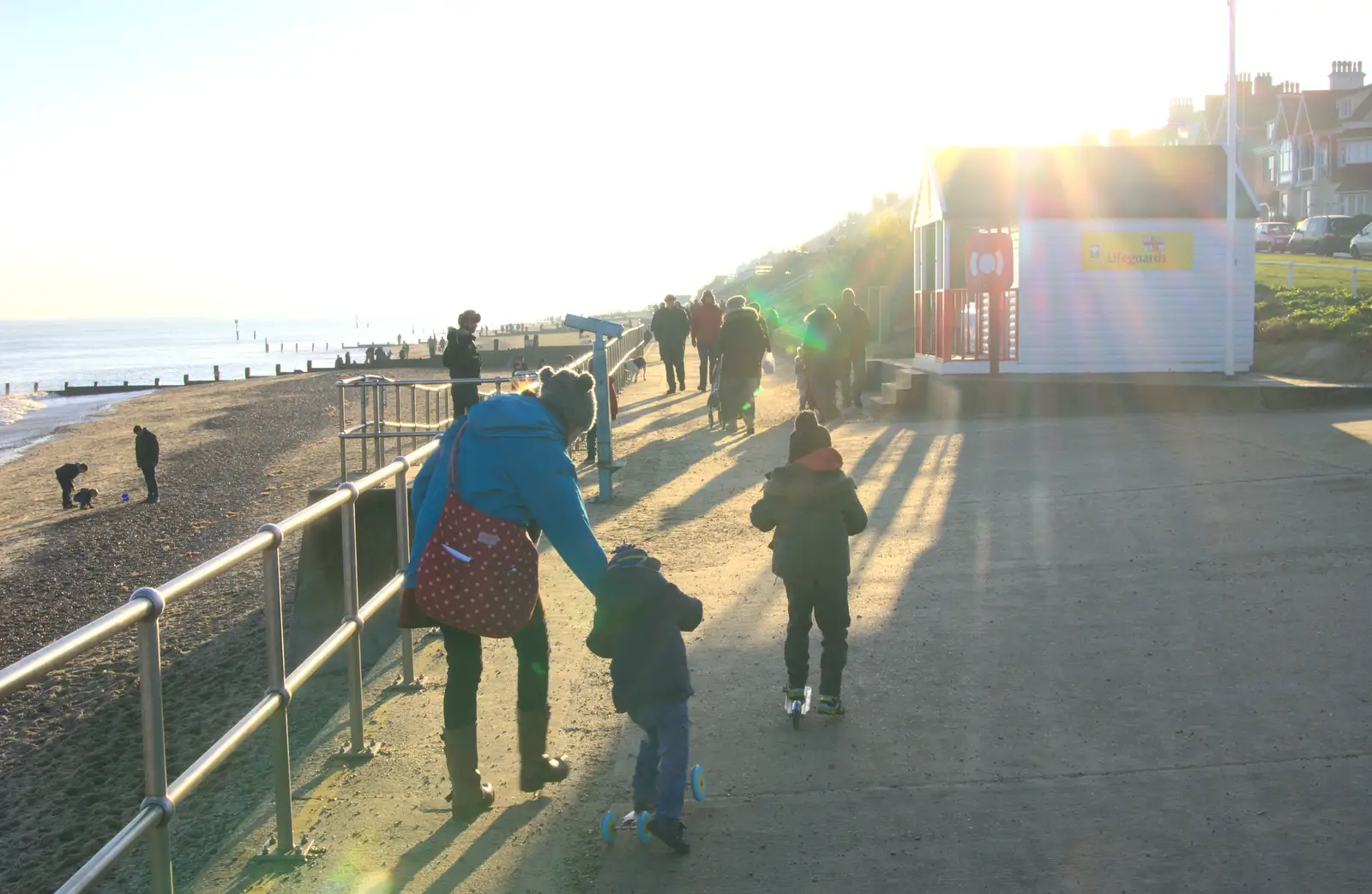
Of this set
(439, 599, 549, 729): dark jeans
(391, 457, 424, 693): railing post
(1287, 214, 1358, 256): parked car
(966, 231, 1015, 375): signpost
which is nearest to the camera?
(439, 599, 549, 729): dark jeans

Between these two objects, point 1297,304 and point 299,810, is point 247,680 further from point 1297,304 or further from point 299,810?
point 1297,304

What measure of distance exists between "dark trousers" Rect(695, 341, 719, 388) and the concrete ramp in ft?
32.8

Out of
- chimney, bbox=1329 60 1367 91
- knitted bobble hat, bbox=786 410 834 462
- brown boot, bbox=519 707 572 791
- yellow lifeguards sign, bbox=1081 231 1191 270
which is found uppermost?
chimney, bbox=1329 60 1367 91

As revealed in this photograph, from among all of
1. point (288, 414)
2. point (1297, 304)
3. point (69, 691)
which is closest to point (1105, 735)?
point (69, 691)

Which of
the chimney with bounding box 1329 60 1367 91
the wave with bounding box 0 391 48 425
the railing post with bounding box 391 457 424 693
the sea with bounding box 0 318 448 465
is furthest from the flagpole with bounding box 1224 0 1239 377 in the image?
the chimney with bounding box 1329 60 1367 91

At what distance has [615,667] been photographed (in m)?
4.52

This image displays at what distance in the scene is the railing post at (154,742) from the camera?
3.34m

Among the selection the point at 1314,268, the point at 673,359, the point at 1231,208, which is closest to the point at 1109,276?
the point at 1231,208

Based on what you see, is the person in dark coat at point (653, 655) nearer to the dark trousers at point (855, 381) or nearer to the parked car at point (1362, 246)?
the dark trousers at point (855, 381)

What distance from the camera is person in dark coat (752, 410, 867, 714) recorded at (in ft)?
18.6

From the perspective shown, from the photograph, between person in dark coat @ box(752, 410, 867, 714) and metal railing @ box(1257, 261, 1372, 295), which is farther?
metal railing @ box(1257, 261, 1372, 295)

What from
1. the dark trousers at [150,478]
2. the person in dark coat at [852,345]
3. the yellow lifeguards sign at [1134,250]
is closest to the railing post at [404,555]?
the person in dark coat at [852,345]

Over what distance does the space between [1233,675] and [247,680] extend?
269 inches

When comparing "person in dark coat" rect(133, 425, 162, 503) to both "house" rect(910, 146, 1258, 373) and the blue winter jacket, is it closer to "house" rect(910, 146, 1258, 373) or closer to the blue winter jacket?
"house" rect(910, 146, 1258, 373)
